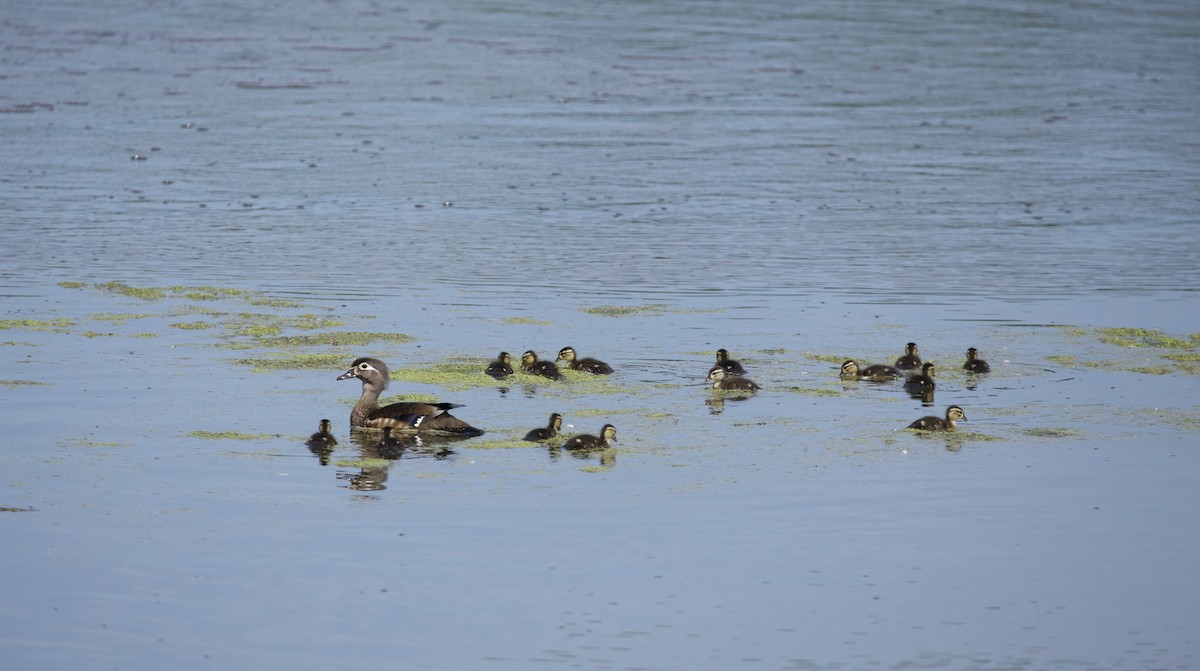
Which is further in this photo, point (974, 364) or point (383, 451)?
point (974, 364)

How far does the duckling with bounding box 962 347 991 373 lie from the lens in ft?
55.2

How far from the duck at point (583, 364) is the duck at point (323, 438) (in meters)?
3.33

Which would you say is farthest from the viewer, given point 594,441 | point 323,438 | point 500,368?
point 500,368

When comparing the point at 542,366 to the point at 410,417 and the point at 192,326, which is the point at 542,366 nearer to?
the point at 410,417

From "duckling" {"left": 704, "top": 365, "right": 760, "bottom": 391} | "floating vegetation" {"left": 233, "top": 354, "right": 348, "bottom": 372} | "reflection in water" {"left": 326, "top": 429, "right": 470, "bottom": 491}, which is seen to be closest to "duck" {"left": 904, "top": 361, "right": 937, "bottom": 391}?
"duckling" {"left": 704, "top": 365, "right": 760, "bottom": 391}

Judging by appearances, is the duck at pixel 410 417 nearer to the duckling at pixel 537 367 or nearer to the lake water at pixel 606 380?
the lake water at pixel 606 380

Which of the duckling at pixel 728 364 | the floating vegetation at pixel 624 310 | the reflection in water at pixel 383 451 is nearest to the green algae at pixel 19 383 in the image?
the reflection in water at pixel 383 451

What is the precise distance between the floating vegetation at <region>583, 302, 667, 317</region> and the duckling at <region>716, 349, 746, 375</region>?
3230 mm

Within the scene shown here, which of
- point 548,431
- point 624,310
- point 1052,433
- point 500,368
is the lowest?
point 548,431

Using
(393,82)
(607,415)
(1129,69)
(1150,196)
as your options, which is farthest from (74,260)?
(1129,69)

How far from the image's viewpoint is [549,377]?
16406 mm

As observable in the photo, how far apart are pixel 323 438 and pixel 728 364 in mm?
4142

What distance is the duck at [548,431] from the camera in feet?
46.2

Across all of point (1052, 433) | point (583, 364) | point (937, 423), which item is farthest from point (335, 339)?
point (1052, 433)
